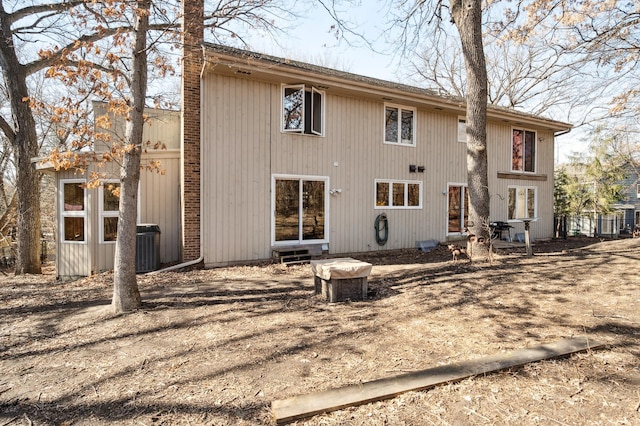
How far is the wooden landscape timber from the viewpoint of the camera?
8.17 ft

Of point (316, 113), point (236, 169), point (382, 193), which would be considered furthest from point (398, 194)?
point (236, 169)

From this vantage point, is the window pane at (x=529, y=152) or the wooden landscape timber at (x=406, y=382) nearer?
the wooden landscape timber at (x=406, y=382)

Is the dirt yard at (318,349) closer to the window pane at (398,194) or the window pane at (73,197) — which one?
the window pane at (73,197)

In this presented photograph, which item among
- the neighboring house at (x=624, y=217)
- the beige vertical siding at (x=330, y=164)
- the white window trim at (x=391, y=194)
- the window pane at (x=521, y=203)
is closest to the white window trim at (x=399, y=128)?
the beige vertical siding at (x=330, y=164)

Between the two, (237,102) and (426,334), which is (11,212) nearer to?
(237,102)

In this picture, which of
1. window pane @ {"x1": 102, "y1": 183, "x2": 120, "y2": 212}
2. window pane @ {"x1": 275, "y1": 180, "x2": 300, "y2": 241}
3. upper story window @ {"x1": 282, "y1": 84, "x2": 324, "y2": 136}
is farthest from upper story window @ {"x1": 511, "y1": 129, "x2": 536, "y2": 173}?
window pane @ {"x1": 102, "y1": 183, "x2": 120, "y2": 212}

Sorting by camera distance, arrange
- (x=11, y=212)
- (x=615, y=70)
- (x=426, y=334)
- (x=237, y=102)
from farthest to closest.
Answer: (x=11, y=212) → (x=615, y=70) → (x=237, y=102) → (x=426, y=334)

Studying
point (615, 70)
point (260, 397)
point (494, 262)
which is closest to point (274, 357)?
point (260, 397)

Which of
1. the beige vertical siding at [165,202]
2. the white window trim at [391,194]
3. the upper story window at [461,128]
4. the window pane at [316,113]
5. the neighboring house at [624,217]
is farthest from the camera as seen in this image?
the neighboring house at [624,217]

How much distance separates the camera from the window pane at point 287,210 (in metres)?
9.16

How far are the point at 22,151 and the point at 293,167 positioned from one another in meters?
7.37

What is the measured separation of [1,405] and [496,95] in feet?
93.4

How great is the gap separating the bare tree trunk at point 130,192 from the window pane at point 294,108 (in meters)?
4.55

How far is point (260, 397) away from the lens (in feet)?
8.93
